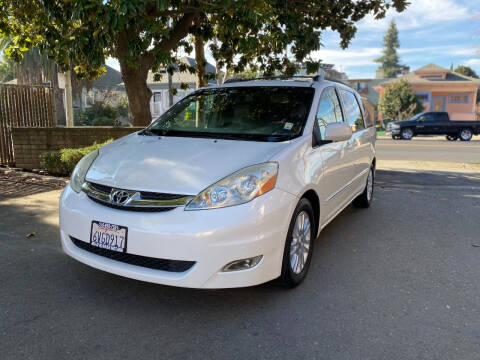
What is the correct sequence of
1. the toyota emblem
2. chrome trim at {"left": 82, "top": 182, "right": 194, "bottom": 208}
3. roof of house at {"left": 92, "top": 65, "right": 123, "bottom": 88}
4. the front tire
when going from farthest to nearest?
roof of house at {"left": 92, "top": 65, "right": 123, "bottom": 88}, the front tire, the toyota emblem, chrome trim at {"left": 82, "top": 182, "right": 194, "bottom": 208}

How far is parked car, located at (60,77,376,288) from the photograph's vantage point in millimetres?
2730

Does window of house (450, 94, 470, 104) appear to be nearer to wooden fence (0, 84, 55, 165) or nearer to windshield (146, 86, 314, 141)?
wooden fence (0, 84, 55, 165)

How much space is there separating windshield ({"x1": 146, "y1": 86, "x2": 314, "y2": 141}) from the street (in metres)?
1.35

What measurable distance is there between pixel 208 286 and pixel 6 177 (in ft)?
21.9

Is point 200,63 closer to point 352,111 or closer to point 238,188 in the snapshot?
point 352,111

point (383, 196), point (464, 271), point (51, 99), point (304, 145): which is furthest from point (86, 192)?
point (51, 99)

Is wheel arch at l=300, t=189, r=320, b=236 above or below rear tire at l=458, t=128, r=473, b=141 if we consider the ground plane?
above

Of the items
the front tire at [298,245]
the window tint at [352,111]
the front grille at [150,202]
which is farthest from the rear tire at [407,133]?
the front grille at [150,202]

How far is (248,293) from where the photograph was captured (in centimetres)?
331

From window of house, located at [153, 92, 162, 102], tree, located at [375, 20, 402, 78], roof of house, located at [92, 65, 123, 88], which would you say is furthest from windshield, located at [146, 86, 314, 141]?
→ tree, located at [375, 20, 402, 78]

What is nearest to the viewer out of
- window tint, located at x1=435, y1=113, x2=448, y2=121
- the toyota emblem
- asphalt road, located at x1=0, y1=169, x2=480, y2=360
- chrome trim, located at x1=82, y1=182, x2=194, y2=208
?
asphalt road, located at x1=0, y1=169, x2=480, y2=360

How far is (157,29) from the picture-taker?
5.51 meters

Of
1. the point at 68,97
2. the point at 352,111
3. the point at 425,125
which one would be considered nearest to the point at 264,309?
the point at 352,111

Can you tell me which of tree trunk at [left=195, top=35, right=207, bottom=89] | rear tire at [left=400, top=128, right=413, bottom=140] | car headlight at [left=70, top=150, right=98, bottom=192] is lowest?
rear tire at [left=400, top=128, right=413, bottom=140]
